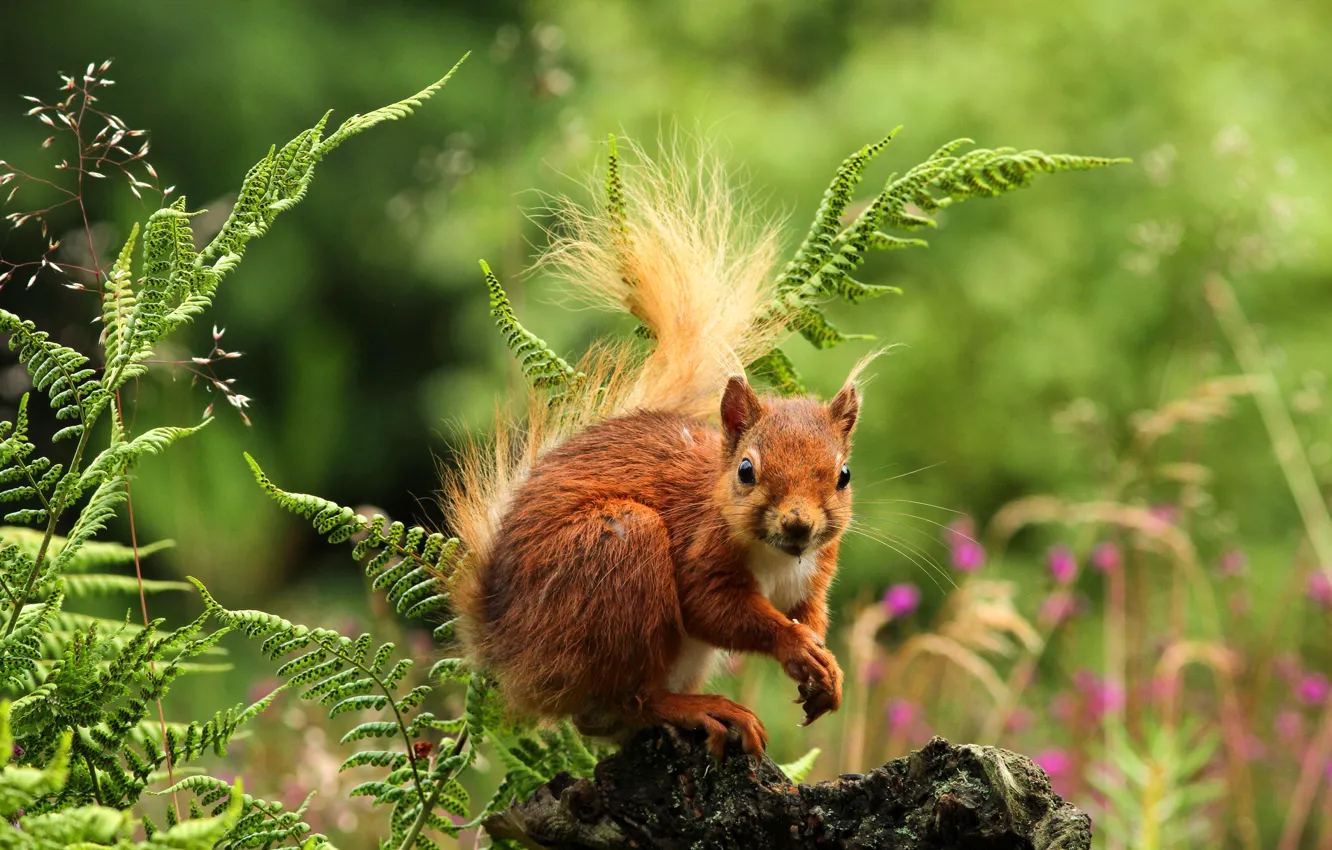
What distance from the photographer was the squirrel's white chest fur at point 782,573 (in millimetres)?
2172

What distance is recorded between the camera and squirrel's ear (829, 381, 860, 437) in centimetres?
225

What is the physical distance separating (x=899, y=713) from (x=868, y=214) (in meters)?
2.18

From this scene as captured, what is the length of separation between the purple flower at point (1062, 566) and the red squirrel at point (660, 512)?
6.14ft

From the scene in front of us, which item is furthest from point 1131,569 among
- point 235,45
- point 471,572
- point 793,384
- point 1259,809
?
point 235,45

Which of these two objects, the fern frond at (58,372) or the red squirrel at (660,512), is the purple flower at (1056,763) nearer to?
the red squirrel at (660,512)

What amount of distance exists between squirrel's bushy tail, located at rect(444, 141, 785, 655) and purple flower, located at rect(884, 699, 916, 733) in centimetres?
185

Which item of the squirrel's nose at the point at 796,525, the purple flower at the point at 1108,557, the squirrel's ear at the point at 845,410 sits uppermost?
the squirrel's ear at the point at 845,410

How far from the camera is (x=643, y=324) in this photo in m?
2.44

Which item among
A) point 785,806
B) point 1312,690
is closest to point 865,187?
point 1312,690

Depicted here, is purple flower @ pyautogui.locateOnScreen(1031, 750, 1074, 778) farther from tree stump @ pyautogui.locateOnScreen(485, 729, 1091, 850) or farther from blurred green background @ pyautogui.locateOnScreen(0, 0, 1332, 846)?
tree stump @ pyautogui.locateOnScreen(485, 729, 1091, 850)

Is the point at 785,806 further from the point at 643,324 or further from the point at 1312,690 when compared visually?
the point at 1312,690

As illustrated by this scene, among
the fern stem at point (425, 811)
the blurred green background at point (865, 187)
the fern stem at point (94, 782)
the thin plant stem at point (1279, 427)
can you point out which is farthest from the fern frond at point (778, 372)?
the blurred green background at point (865, 187)

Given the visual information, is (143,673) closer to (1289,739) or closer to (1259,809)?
(1289,739)

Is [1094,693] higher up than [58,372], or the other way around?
[58,372]
